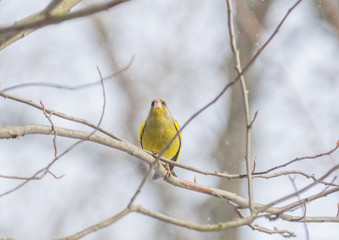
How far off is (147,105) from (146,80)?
2.98 ft

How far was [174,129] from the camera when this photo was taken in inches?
192

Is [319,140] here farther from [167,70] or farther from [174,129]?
[167,70]

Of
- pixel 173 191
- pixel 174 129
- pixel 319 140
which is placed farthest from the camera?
pixel 173 191

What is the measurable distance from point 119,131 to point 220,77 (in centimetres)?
250

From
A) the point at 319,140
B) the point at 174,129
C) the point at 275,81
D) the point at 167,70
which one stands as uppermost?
the point at 167,70

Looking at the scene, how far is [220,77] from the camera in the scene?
10.3 metres

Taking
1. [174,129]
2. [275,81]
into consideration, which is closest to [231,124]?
[275,81]

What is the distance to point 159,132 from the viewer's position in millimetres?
4781

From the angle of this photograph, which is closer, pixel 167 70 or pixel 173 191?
pixel 173 191

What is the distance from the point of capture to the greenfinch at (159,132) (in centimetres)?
477

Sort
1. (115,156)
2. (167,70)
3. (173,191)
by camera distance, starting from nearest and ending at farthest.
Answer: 1. (173,191)
2. (115,156)
3. (167,70)

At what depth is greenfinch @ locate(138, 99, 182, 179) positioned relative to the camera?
4.77 meters

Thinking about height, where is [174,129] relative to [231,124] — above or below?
below

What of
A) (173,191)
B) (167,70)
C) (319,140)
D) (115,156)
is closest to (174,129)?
(319,140)
